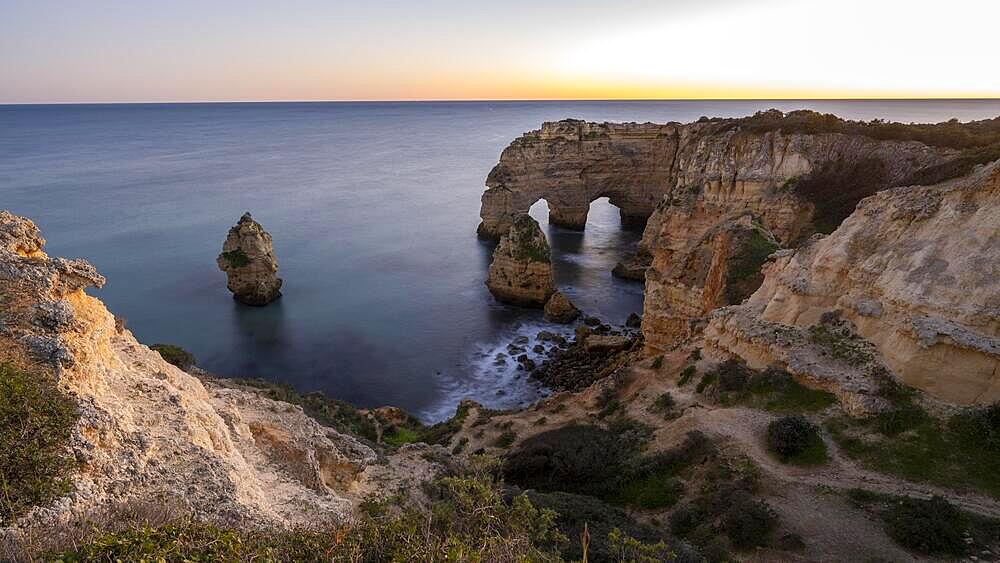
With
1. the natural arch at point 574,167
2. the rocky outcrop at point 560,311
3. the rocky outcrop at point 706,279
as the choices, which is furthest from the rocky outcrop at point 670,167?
the rocky outcrop at point 706,279

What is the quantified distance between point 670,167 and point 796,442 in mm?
50878

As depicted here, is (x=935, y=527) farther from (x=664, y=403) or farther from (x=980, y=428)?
(x=664, y=403)

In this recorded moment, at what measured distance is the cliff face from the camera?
312 inches

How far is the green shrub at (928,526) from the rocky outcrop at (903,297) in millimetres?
4234

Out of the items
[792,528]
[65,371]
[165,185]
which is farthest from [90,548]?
[165,185]

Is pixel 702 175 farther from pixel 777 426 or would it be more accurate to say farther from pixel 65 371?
pixel 65 371

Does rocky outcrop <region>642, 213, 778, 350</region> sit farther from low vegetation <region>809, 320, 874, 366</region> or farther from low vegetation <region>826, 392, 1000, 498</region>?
low vegetation <region>826, 392, 1000, 498</region>

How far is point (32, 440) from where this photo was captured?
714 centimetres

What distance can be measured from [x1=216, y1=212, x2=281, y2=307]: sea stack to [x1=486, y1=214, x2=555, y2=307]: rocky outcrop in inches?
718

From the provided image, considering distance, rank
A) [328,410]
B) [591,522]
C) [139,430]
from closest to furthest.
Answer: [139,430] < [591,522] < [328,410]

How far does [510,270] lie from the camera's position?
41531 mm

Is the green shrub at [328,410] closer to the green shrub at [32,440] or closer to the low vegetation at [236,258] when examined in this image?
the green shrub at [32,440]

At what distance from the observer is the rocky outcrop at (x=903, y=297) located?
13867 millimetres

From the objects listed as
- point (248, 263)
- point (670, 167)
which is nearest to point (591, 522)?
point (248, 263)
